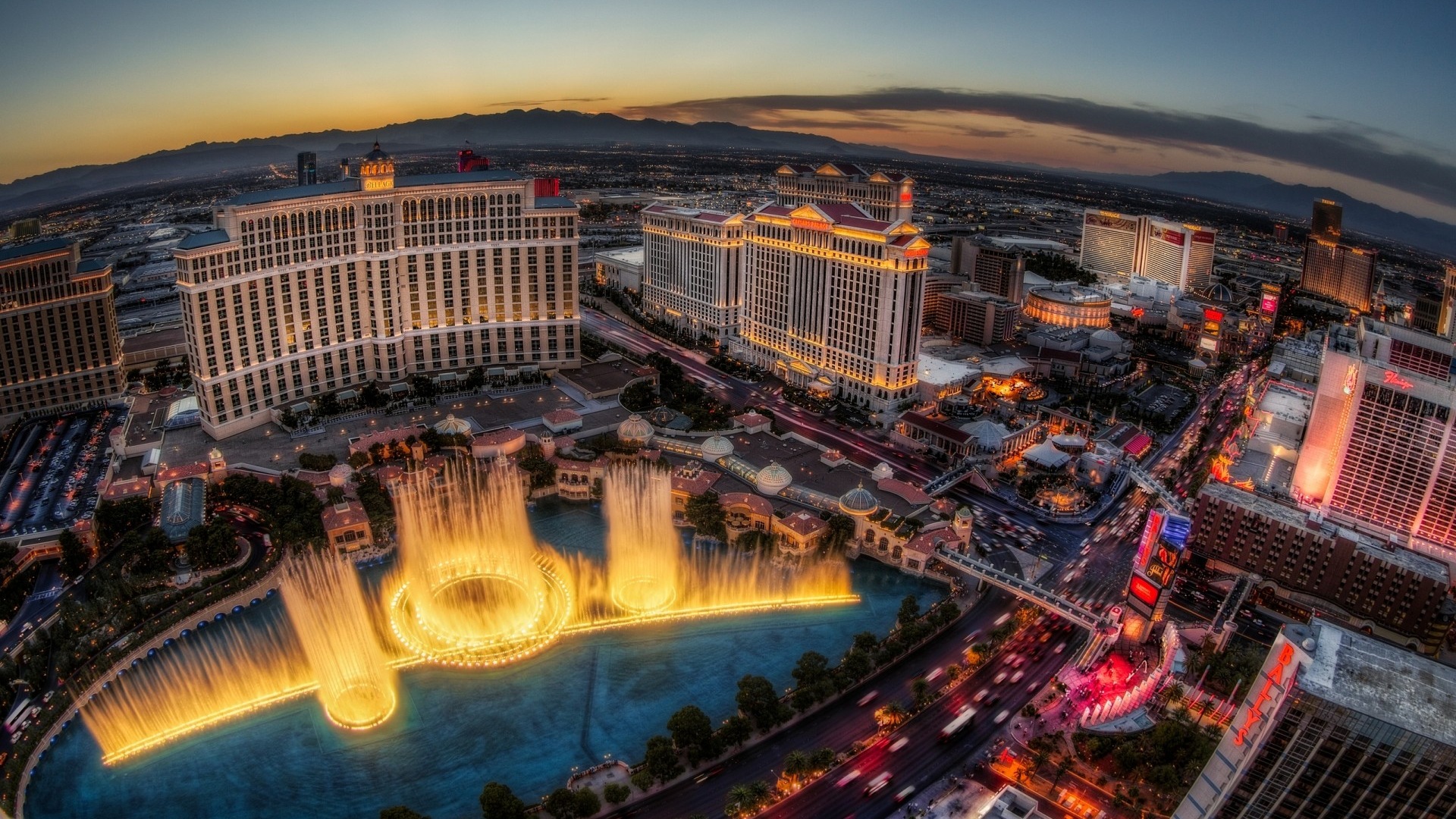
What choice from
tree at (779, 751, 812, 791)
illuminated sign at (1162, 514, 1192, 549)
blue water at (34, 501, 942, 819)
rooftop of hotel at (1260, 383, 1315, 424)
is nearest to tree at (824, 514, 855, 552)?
blue water at (34, 501, 942, 819)

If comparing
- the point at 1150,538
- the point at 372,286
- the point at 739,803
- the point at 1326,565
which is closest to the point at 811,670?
the point at 739,803

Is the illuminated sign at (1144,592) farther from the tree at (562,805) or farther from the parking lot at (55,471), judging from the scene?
the parking lot at (55,471)

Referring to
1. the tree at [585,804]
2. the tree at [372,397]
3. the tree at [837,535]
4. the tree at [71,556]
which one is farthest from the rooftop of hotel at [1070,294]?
the tree at [71,556]

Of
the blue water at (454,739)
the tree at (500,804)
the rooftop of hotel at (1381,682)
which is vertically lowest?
the blue water at (454,739)

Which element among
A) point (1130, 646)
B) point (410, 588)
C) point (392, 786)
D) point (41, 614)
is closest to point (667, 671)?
point (392, 786)

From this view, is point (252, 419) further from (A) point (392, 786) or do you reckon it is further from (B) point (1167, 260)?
(B) point (1167, 260)

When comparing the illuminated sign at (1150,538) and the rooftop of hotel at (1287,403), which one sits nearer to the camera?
the illuminated sign at (1150,538)
